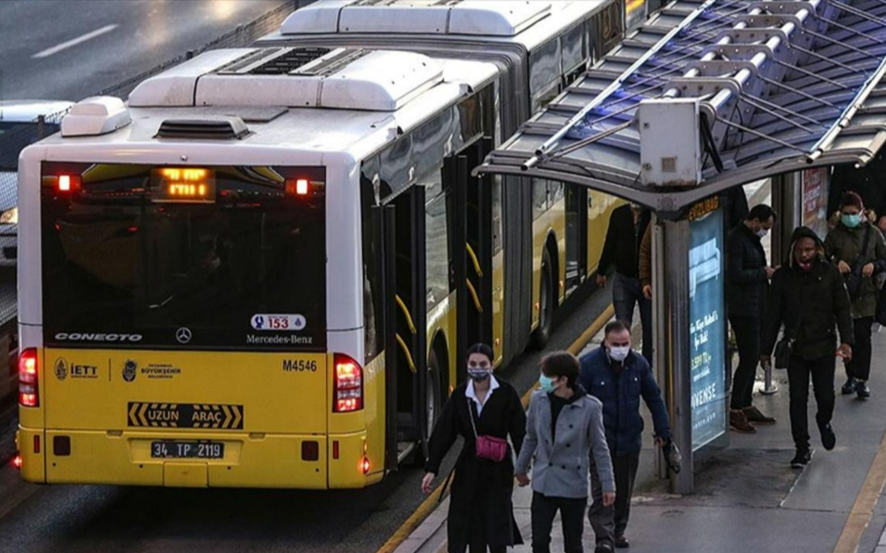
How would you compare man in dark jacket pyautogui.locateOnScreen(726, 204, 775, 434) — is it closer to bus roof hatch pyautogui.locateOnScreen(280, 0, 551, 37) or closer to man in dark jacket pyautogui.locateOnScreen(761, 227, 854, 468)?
man in dark jacket pyautogui.locateOnScreen(761, 227, 854, 468)

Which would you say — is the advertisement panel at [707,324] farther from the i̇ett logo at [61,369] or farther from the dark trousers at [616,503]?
the i̇ett logo at [61,369]

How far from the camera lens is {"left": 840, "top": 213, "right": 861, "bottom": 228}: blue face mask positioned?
52.5 feet

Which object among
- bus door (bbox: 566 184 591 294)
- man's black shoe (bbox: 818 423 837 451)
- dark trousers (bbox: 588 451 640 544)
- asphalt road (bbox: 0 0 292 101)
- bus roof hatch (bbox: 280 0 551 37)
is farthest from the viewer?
asphalt road (bbox: 0 0 292 101)

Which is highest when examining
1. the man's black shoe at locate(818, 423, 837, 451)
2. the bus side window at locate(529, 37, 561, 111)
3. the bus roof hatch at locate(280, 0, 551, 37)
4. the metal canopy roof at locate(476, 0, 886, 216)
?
the bus roof hatch at locate(280, 0, 551, 37)

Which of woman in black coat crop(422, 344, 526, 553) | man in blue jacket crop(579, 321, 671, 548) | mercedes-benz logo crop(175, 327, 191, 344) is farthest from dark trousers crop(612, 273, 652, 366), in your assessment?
woman in black coat crop(422, 344, 526, 553)

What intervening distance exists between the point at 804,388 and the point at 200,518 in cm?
440

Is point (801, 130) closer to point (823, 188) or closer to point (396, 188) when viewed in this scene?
point (396, 188)

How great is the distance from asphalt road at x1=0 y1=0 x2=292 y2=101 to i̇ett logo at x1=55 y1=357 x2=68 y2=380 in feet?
58.6

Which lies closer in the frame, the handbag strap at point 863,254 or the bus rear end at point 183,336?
the bus rear end at point 183,336

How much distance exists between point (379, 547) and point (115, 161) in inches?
122

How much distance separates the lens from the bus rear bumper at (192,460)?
1349 cm

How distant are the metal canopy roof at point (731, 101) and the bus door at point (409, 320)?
113 centimetres

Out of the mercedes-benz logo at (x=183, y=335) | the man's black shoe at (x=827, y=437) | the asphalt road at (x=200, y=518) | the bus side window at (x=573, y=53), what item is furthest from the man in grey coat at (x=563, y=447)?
the bus side window at (x=573, y=53)

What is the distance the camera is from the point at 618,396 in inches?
492
